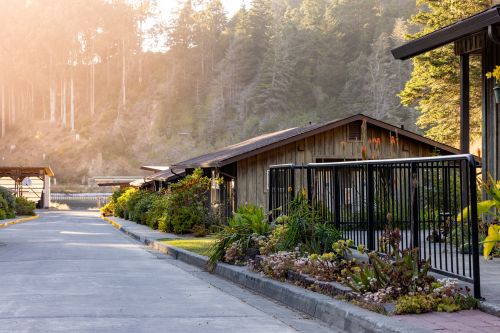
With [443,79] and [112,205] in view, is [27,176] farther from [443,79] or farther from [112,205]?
[443,79]

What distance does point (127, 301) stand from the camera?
10.6m

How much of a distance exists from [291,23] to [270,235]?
121m

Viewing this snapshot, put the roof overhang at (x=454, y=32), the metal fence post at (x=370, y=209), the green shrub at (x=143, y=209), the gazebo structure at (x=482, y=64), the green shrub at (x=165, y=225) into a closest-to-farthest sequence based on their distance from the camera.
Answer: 1. the metal fence post at (x=370, y=209)
2. the roof overhang at (x=454, y=32)
3. the gazebo structure at (x=482, y=64)
4. the green shrub at (x=165, y=225)
5. the green shrub at (x=143, y=209)

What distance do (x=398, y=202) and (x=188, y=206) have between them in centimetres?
1935

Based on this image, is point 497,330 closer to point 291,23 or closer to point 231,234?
point 231,234

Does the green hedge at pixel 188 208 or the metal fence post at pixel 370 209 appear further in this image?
the green hedge at pixel 188 208

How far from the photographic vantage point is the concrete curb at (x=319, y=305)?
7.51 metres

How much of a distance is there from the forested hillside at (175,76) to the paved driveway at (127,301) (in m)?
89.0

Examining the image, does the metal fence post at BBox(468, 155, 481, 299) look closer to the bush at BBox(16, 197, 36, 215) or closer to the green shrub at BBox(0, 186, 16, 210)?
the green shrub at BBox(0, 186, 16, 210)

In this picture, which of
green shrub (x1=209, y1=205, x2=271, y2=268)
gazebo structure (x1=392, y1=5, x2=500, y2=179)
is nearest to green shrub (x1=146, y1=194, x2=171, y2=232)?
green shrub (x1=209, y1=205, x2=271, y2=268)

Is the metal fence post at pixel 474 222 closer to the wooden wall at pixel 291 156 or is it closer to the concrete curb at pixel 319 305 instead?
the concrete curb at pixel 319 305

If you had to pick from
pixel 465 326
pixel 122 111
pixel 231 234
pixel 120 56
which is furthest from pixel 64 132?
pixel 465 326

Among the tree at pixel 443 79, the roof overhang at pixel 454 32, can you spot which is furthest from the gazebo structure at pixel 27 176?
the roof overhang at pixel 454 32

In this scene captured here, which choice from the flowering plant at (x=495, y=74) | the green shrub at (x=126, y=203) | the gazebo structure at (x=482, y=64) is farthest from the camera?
the green shrub at (x=126, y=203)
